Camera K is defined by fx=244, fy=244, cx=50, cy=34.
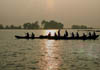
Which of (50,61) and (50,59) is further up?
(50,61)

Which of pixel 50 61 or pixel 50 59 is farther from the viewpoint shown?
pixel 50 59

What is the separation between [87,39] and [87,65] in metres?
50.1

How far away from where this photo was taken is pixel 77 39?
237 feet

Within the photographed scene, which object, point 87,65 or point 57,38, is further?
point 57,38

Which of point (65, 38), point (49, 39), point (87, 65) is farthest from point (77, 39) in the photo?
point (87, 65)

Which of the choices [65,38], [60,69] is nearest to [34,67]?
[60,69]

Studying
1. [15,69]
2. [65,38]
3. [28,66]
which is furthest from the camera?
[65,38]

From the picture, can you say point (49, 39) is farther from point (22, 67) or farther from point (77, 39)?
point (22, 67)

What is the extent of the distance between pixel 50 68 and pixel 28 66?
2.51 m

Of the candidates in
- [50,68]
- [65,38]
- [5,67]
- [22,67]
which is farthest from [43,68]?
[65,38]

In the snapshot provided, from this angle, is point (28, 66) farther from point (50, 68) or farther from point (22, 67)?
point (50, 68)

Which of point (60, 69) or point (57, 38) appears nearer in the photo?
point (60, 69)

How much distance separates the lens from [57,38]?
72.3 metres

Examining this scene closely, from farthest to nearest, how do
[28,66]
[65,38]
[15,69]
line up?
[65,38], [28,66], [15,69]
